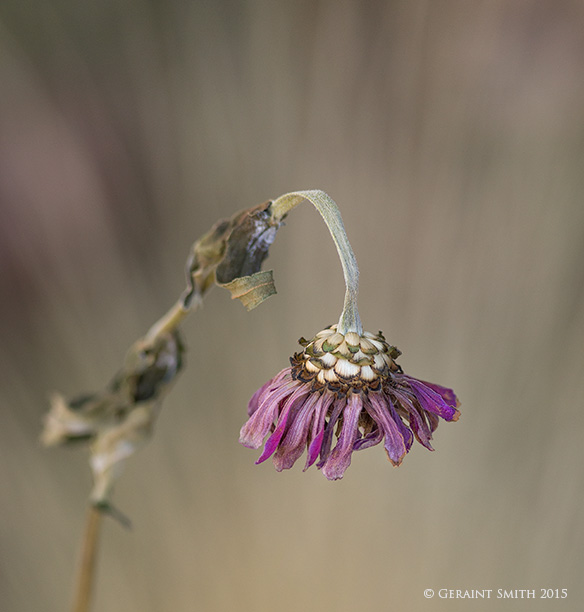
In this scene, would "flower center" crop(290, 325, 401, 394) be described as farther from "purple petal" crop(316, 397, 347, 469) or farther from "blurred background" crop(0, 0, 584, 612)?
"blurred background" crop(0, 0, 584, 612)

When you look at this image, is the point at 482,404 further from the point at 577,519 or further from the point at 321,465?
the point at 321,465

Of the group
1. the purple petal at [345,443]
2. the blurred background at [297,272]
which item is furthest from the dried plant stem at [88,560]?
the blurred background at [297,272]

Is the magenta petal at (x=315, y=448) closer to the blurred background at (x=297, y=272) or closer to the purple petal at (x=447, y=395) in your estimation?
the purple petal at (x=447, y=395)

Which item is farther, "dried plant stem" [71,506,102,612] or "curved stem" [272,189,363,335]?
"dried plant stem" [71,506,102,612]

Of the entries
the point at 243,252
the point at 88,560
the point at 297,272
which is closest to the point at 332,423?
the point at 243,252

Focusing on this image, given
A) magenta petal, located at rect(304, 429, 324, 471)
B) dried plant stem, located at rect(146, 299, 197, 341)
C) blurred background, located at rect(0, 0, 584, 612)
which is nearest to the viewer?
magenta petal, located at rect(304, 429, 324, 471)

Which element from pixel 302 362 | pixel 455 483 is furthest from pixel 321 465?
pixel 455 483

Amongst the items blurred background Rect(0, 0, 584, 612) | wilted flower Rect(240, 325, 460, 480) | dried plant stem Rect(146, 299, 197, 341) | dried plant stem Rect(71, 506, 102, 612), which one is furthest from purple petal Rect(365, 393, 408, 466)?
blurred background Rect(0, 0, 584, 612)
